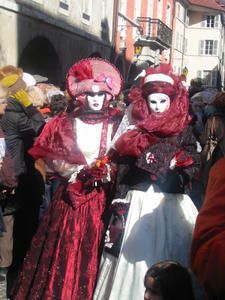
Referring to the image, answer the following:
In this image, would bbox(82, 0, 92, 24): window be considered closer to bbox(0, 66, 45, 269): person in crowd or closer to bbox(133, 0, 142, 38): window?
bbox(133, 0, 142, 38): window

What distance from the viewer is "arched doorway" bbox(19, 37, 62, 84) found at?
1565 cm

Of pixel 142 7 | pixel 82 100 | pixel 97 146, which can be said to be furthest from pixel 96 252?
pixel 142 7

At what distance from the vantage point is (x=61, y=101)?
6.44m

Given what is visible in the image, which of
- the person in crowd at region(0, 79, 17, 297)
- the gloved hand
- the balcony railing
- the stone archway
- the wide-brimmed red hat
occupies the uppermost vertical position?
the balcony railing

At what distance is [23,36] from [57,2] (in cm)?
258

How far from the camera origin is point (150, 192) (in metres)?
4.02

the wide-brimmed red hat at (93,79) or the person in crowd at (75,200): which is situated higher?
the wide-brimmed red hat at (93,79)

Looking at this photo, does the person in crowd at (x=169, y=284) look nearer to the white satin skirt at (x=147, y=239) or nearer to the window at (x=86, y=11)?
the white satin skirt at (x=147, y=239)

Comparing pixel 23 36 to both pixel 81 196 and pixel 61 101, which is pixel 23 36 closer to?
pixel 61 101

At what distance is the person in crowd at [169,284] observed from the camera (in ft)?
8.75

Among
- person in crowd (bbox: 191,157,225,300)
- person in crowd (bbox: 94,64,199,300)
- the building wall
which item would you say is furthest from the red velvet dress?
the building wall

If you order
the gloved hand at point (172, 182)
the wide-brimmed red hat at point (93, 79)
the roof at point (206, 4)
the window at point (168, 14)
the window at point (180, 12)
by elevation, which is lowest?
the gloved hand at point (172, 182)

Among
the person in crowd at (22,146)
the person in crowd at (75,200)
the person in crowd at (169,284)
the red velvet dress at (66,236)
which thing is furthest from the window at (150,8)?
the person in crowd at (169,284)

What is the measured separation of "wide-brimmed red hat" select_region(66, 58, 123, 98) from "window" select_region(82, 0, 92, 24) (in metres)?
13.9
